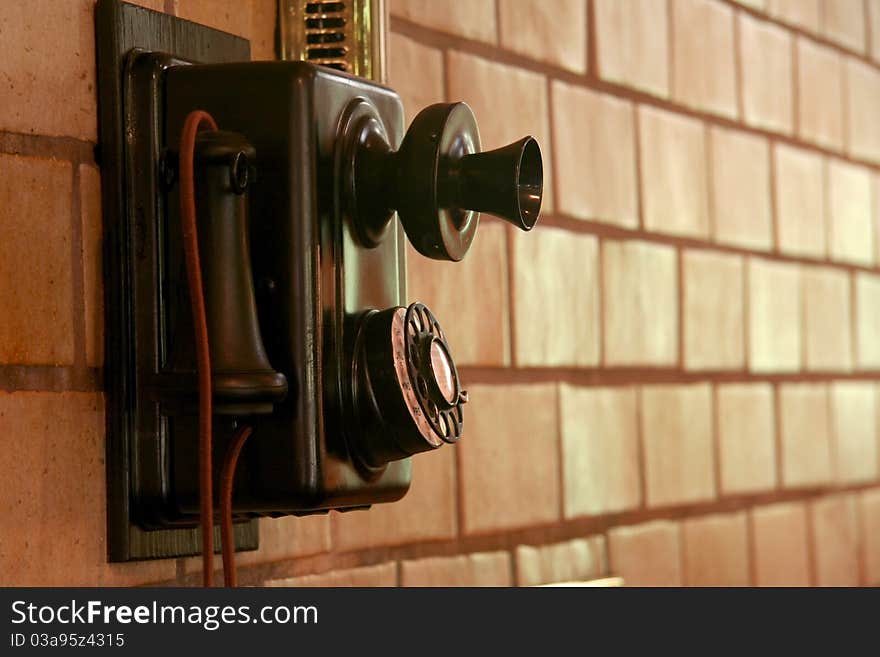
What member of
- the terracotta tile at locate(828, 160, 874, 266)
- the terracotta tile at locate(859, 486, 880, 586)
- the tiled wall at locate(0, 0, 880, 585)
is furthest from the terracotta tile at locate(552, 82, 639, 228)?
the terracotta tile at locate(859, 486, 880, 586)

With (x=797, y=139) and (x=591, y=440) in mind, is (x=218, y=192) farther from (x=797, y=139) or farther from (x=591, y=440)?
(x=797, y=139)

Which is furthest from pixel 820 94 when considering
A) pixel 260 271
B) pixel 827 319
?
pixel 260 271

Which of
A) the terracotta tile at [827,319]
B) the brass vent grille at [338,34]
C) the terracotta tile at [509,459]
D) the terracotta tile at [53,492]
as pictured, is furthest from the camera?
the terracotta tile at [827,319]

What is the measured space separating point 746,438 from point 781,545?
15 centimetres

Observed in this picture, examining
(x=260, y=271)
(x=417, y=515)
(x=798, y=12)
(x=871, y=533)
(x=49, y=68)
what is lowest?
(x=871, y=533)

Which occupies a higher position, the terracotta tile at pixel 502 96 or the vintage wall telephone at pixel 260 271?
the terracotta tile at pixel 502 96

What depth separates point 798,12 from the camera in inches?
72.9

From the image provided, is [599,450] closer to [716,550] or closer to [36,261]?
[716,550]

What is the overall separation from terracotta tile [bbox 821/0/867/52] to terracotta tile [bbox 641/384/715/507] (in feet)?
2.06

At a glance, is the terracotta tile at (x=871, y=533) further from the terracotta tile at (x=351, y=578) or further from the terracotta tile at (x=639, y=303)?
the terracotta tile at (x=351, y=578)

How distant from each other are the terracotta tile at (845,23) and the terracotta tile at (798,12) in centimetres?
3

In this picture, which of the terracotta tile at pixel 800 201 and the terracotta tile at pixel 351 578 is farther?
the terracotta tile at pixel 800 201

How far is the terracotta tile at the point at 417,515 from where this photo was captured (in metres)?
1.09

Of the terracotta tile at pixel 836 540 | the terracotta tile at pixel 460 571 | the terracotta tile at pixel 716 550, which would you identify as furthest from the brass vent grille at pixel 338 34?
the terracotta tile at pixel 836 540
